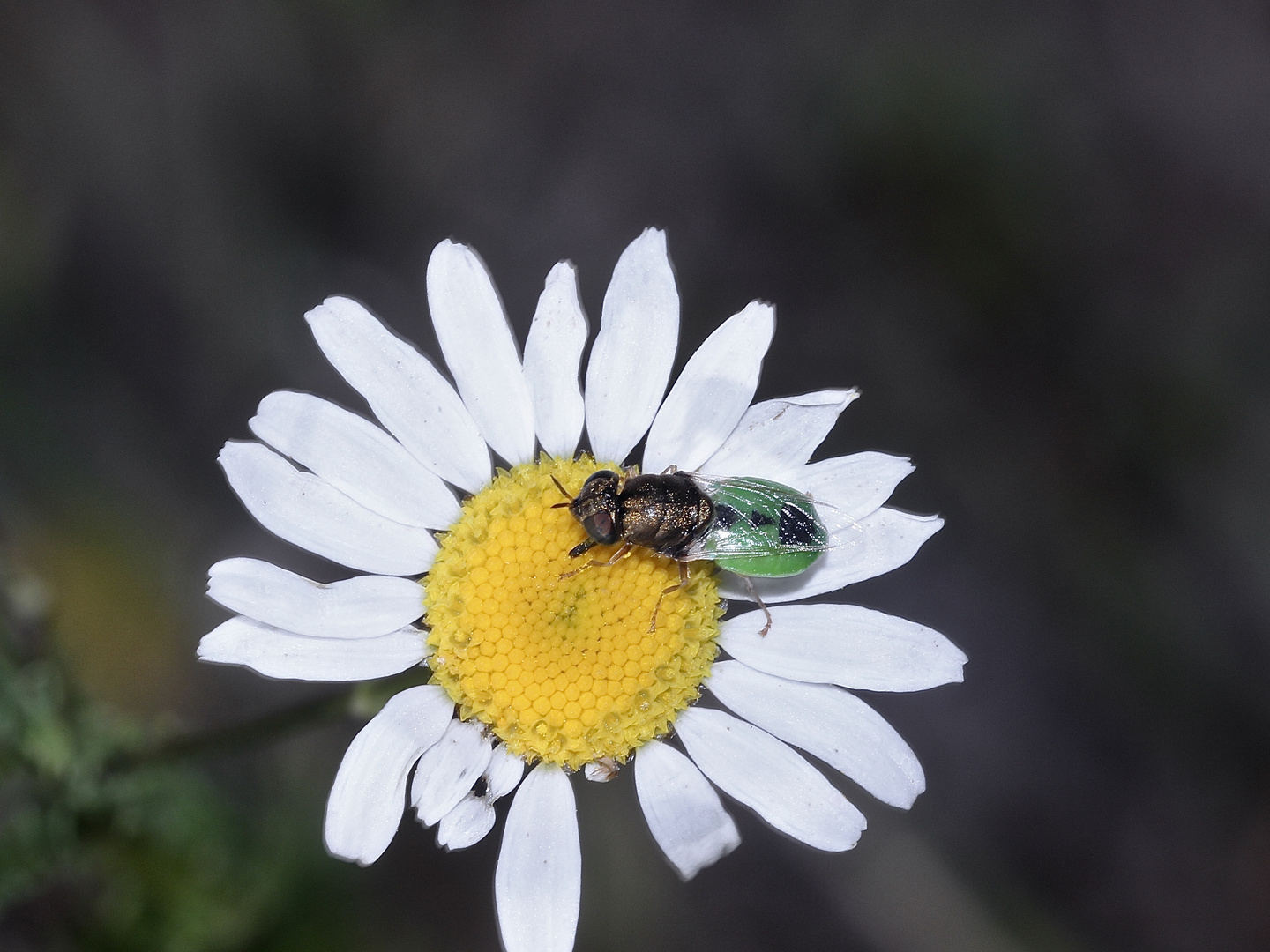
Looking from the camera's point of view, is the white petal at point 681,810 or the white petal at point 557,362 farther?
the white petal at point 557,362

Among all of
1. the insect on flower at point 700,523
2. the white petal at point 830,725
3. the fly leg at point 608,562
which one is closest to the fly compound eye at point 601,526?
the insect on flower at point 700,523

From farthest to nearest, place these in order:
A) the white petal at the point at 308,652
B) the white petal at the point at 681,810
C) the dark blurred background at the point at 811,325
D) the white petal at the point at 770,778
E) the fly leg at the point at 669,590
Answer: the dark blurred background at the point at 811,325 < the fly leg at the point at 669,590 < the white petal at the point at 770,778 < the white petal at the point at 681,810 < the white petal at the point at 308,652

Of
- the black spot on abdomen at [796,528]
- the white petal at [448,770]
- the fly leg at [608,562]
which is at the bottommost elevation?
the white petal at [448,770]

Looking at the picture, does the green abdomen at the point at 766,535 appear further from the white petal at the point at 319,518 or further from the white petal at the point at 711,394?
the white petal at the point at 319,518

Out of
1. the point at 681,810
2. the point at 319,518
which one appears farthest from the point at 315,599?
the point at 681,810

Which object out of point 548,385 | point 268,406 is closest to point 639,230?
point 548,385

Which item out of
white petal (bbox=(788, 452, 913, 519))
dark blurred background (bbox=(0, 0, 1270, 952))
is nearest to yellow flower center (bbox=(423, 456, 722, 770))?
white petal (bbox=(788, 452, 913, 519))

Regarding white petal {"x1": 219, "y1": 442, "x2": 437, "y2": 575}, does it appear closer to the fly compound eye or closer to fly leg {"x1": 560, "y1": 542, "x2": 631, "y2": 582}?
fly leg {"x1": 560, "y1": 542, "x2": 631, "y2": 582}
